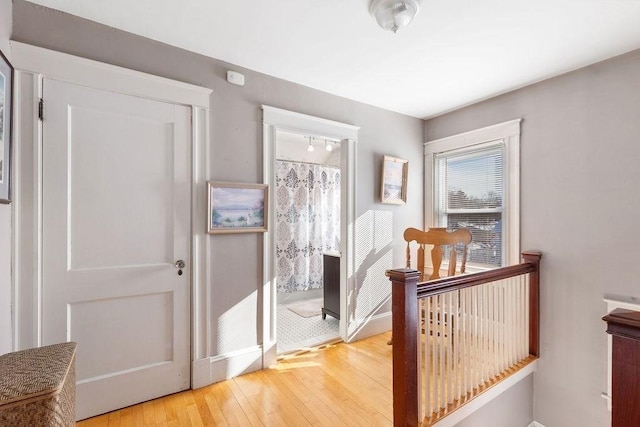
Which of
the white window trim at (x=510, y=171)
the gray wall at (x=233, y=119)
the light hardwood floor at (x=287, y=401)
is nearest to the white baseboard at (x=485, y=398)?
the light hardwood floor at (x=287, y=401)

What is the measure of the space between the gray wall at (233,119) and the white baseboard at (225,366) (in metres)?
0.05

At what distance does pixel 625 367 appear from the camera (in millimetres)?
976

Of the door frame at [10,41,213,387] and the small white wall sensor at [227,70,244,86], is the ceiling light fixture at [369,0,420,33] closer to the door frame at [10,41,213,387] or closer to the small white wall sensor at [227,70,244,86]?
the small white wall sensor at [227,70,244,86]

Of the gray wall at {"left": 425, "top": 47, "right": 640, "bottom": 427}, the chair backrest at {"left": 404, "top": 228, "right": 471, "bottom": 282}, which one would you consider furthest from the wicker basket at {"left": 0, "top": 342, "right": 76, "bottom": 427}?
the gray wall at {"left": 425, "top": 47, "right": 640, "bottom": 427}

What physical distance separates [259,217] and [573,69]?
2682 mm

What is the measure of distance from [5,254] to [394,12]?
2361 millimetres

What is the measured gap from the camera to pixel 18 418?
892 mm

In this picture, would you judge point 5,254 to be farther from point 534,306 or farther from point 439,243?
point 534,306

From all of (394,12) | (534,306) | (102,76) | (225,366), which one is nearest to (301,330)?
(225,366)

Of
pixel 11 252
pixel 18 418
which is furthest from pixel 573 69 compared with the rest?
pixel 11 252

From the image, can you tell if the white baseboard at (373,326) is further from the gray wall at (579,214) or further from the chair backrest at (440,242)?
the gray wall at (579,214)

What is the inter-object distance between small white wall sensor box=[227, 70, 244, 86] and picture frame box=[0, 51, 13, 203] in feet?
3.86

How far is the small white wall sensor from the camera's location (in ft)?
7.21

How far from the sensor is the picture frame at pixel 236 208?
2.11m
